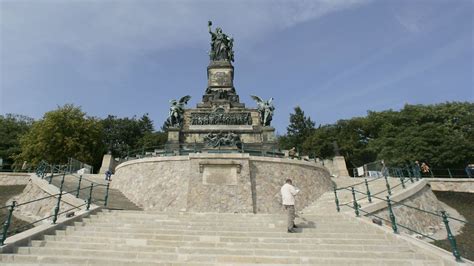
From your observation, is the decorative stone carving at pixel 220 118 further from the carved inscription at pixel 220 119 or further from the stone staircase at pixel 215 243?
the stone staircase at pixel 215 243

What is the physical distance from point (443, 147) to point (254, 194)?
23.0 metres

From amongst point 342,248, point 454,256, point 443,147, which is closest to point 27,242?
point 342,248

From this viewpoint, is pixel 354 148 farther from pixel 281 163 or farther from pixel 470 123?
pixel 281 163

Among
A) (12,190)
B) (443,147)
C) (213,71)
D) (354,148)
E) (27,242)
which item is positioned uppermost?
(213,71)

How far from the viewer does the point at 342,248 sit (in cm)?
760

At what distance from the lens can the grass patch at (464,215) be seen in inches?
393

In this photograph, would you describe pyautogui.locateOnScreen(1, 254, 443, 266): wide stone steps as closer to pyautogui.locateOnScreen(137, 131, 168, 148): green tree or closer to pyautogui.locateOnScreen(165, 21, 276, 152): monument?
pyautogui.locateOnScreen(165, 21, 276, 152): monument

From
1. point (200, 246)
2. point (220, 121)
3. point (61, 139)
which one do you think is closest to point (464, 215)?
point (200, 246)

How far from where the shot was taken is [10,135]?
4047 centimetres

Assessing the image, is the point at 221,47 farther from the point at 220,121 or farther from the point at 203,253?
the point at 203,253

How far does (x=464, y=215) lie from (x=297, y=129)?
38.0m

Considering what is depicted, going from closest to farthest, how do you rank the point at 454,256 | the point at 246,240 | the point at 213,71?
the point at 454,256
the point at 246,240
the point at 213,71

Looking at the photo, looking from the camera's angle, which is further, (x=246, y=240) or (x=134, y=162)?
(x=134, y=162)

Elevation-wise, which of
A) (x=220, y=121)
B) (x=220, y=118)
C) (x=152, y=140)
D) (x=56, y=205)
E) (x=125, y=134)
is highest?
(x=125, y=134)
